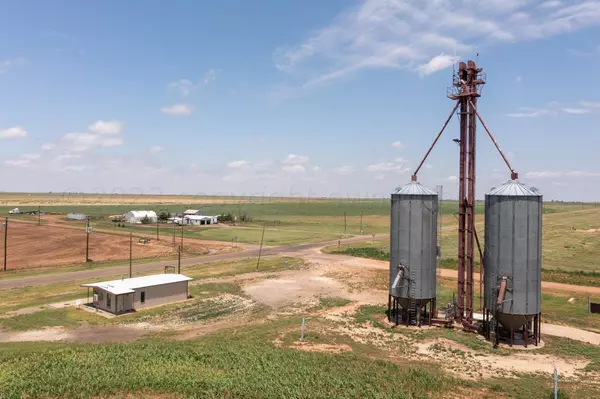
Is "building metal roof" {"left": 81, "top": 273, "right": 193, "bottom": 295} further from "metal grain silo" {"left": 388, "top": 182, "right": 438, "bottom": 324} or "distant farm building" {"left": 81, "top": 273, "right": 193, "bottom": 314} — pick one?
"metal grain silo" {"left": 388, "top": 182, "right": 438, "bottom": 324}

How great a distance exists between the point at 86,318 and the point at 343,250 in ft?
167

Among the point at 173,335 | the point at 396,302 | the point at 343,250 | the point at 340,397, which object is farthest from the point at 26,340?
the point at 343,250

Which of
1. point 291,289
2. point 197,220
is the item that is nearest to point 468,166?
point 291,289

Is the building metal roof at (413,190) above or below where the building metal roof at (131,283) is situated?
above

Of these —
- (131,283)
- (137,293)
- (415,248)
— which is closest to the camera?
(415,248)

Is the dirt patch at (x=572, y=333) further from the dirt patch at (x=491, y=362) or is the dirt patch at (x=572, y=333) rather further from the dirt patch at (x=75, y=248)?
the dirt patch at (x=75, y=248)

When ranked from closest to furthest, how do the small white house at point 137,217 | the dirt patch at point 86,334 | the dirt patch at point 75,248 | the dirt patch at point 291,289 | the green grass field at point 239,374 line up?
the green grass field at point 239,374 → the dirt patch at point 86,334 → the dirt patch at point 291,289 → the dirt patch at point 75,248 → the small white house at point 137,217

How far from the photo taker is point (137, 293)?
37.7 m

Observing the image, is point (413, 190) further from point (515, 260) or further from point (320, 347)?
point (320, 347)

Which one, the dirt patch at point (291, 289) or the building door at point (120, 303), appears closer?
the building door at point (120, 303)

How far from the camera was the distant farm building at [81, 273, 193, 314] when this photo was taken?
119 ft

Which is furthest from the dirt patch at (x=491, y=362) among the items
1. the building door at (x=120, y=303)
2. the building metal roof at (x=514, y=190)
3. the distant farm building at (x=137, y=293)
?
the building door at (x=120, y=303)

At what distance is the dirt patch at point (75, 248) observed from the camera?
219 ft

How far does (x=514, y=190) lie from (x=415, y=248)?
7830mm
